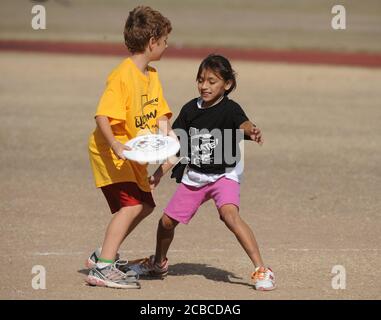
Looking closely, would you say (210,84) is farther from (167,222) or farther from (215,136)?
(167,222)

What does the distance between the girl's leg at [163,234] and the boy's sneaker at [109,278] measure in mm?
411

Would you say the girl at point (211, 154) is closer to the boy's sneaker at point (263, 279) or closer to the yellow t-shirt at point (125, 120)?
the boy's sneaker at point (263, 279)

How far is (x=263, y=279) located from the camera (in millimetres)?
6531

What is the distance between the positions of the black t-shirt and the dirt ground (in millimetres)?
824

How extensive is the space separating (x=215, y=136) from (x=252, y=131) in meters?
0.33

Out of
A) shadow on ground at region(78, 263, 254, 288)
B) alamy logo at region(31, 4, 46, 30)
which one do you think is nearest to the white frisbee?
shadow on ground at region(78, 263, 254, 288)

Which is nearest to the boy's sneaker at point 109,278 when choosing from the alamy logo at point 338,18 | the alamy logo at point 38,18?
the alamy logo at point 38,18

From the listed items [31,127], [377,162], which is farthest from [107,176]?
[31,127]

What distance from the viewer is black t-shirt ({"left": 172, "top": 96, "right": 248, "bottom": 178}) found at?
672cm

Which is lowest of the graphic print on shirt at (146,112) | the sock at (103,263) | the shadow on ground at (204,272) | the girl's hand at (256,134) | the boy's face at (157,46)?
the shadow on ground at (204,272)

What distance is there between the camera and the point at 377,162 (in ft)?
39.1

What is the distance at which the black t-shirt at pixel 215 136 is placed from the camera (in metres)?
6.72

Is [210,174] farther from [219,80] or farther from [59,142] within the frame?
[59,142]

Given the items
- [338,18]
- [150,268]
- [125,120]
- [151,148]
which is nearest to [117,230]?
[150,268]
